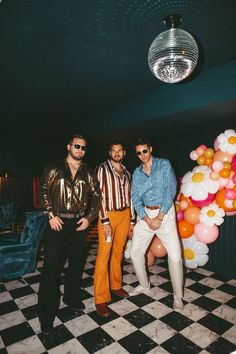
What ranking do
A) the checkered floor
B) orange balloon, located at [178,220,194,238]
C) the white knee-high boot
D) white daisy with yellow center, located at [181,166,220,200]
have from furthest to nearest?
orange balloon, located at [178,220,194,238], white daisy with yellow center, located at [181,166,220,200], the white knee-high boot, the checkered floor

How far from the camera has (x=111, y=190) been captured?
116 inches

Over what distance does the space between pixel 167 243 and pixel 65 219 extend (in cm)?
121

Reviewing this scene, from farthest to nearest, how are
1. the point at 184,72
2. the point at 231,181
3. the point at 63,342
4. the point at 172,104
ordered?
the point at 172,104 < the point at 231,181 < the point at 63,342 < the point at 184,72

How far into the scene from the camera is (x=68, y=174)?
266 cm

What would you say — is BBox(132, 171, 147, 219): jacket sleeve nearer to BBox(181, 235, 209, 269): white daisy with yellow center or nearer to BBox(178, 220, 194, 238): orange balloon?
BBox(178, 220, 194, 238): orange balloon

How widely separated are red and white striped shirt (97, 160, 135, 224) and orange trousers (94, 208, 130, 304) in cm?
8

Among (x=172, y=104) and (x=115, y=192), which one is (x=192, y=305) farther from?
(x=172, y=104)

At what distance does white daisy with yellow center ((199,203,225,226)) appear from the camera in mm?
3551

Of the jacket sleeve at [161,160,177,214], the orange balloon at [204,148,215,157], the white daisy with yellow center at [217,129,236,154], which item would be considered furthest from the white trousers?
the orange balloon at [204,148,215,157]

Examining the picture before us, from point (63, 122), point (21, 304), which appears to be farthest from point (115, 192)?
point (63, 122)

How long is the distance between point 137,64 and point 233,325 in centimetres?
315

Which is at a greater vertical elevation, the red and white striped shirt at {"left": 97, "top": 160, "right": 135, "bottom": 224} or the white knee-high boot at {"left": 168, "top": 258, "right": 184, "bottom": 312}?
the red and white striped shirt at {"left": 97, "top": 160, "right": 135, "bottom": 224}

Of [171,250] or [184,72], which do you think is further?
[171,250]

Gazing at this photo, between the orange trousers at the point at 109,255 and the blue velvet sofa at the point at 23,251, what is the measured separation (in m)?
1.31
